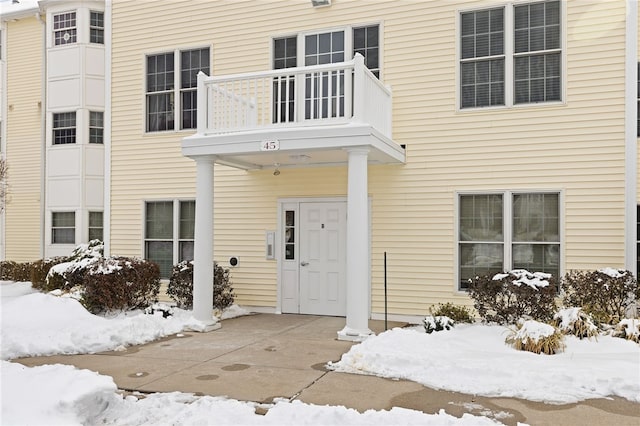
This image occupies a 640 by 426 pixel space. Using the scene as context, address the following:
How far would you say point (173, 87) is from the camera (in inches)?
478

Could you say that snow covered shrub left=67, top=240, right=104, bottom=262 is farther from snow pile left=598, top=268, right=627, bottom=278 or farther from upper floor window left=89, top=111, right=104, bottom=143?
snow pile left=598, top=268, right=627, bottom=278

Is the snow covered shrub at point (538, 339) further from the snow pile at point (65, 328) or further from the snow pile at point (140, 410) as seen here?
the snow pile at point (65, 328)

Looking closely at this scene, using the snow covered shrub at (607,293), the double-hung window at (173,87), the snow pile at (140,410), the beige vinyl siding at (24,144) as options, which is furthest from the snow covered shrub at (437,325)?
the beige vinyl siding at (24,144)

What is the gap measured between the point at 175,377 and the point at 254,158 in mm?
4732

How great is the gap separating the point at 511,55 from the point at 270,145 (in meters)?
4.74

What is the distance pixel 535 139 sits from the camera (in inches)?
367

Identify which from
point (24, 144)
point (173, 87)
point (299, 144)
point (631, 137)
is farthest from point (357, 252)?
point (24, 144)

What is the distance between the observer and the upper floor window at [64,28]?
16.7m

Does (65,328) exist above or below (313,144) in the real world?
below

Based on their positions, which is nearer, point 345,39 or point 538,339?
point 538,339

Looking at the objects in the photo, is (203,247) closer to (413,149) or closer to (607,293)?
(413,149)

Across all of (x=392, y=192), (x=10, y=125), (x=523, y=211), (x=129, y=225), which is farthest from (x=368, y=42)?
(x=10, y=125)

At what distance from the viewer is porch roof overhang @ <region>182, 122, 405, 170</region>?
→ 8.15 m

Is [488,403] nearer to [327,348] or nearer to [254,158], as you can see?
[327,348]
